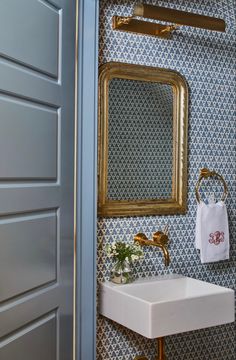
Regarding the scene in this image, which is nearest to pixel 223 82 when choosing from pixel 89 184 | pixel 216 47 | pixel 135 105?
pixel 216 47

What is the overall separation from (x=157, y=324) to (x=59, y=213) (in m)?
0.64

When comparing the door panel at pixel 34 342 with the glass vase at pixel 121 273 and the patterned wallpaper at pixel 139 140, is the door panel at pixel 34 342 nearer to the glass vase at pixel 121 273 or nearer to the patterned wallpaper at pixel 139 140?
the glass vase at pixel 121 273

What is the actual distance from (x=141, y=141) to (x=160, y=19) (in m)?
0.61

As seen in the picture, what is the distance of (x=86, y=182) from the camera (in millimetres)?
2422

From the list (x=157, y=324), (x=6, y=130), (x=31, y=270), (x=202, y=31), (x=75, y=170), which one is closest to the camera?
(x=6, y=130)

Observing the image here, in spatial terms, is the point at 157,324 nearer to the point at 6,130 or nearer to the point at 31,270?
the point at 31,270

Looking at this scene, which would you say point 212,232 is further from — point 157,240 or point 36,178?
point 36,178

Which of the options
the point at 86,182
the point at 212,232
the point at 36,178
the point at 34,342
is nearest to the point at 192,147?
the point at 212,232

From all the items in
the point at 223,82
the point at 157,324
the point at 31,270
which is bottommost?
the point at 157,324

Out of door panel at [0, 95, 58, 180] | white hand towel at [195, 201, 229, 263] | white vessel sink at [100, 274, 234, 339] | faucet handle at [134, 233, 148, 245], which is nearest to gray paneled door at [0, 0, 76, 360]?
door panel at [0, 95, 58, 180]

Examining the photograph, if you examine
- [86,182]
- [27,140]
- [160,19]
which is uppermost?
[160,19]

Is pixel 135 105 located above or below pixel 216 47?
below

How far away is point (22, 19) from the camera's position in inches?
76.3

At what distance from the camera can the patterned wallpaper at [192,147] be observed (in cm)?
257
